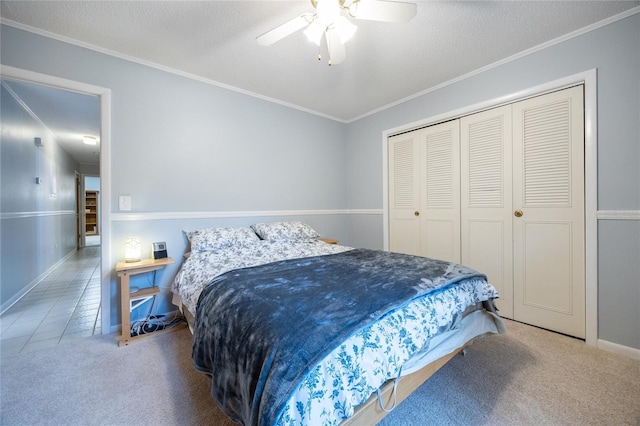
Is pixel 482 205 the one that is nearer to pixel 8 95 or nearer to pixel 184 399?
pixel 184 399

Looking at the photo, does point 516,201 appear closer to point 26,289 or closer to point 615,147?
point 615,147

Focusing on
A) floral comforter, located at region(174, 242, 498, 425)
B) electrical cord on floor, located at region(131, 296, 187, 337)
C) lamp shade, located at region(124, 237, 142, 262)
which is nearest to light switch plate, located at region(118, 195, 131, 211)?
lamp shade, located at region(124, 237, 142, 262)

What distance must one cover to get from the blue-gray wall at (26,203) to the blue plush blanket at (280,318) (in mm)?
2969

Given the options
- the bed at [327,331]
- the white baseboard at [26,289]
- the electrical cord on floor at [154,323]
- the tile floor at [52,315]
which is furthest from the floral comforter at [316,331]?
the white baseboard at [26,289]

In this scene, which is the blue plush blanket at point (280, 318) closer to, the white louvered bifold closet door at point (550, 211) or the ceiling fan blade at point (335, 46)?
the white louvered bifold closet door at point (550, 211)

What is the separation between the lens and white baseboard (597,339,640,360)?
1805 millimetres

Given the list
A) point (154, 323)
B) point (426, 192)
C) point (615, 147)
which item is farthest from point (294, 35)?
point (154, 323)

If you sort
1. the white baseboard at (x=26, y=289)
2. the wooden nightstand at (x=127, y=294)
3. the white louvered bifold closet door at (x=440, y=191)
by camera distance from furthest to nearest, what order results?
the white louvered bifold closet door at (x=440, y=191), the white baseboard at (x=26, y=289), the wooden nightstand at (x=127, y=294)

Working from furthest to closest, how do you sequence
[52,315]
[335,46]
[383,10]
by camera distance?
1. [52,315]
2. [335,46]
3. [383,10]

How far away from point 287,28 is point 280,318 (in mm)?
1695

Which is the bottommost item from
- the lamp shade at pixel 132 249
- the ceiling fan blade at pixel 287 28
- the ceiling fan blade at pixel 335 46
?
the lamp shade at pixel 132 249

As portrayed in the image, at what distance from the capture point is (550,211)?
2.21 metres

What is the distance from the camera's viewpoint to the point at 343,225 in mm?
4023

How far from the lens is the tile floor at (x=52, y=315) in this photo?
2082mm
